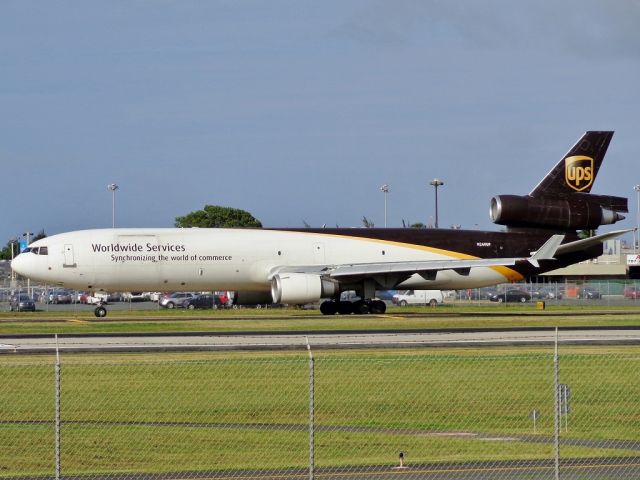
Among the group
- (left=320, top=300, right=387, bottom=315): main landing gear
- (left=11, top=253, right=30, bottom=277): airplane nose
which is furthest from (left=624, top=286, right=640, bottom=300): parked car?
(left=11, top=253, right=30, bottom=277): airplane nose

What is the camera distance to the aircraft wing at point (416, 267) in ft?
195

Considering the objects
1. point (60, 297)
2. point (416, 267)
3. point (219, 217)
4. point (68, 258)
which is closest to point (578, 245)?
point (416, 267)

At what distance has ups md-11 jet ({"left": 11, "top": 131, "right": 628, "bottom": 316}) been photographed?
195ft

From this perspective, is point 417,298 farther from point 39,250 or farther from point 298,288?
point 39,250

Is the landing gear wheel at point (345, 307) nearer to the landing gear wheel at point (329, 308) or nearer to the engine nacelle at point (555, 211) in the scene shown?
the landing gear wheel at point (329, 308)

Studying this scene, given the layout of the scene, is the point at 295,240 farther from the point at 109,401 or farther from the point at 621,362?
the point at 109,401

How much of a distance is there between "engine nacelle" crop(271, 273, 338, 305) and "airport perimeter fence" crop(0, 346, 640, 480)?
25.6 metres

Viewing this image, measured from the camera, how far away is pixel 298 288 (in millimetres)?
58844

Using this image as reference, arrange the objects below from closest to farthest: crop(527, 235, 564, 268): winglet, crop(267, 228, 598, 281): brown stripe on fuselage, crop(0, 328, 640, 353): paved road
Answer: crop(0, 328, 640, 353): paved road < crop(527, 235, 564, 268): winglet < crop(267, 228, 598, 281): brown stripe on fuselage

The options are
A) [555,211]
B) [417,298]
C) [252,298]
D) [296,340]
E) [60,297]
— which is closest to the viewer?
[296,340]

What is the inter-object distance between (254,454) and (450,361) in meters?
13.4

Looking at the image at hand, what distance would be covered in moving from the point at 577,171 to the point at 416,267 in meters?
12.4

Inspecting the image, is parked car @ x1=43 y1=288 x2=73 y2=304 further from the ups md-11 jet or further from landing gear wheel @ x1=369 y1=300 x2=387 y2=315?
landing gear wheel @ x1=369 y1=300 x2=387 y2=315

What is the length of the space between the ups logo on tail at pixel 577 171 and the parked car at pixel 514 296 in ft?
93.2
